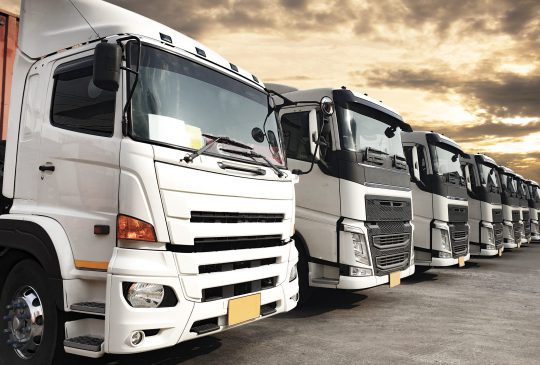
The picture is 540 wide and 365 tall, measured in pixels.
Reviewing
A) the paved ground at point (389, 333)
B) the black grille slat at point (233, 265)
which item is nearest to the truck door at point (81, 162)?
the black grille slat at point (233, 265)

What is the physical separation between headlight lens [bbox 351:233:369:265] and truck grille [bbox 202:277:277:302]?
197 centimetres

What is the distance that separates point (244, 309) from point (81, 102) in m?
2.04

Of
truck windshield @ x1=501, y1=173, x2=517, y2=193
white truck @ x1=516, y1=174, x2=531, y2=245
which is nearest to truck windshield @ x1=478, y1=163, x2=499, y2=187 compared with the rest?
truck windshield @ x1=501, y1=173, x2=517, y2=193

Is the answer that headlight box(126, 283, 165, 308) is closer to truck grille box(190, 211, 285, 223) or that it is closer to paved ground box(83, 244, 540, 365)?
truck grille box(190, 211, 285, 223)

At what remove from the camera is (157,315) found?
346 centimetres

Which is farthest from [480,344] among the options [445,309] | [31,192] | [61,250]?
[31,192]

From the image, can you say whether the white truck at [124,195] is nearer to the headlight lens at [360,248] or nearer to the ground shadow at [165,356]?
the ground shadow at [165,356]

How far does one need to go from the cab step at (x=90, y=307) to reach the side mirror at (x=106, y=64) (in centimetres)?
148

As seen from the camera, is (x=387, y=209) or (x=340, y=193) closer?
(x=340, y=193)

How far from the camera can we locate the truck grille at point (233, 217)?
3.78 metres

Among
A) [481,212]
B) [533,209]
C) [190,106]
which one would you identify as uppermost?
[190,106]

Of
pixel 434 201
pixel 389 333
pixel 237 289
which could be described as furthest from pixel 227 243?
pixel 434 201

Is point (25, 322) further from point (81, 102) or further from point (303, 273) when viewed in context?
point (303, 273)

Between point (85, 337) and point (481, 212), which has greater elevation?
point (481, 212)
